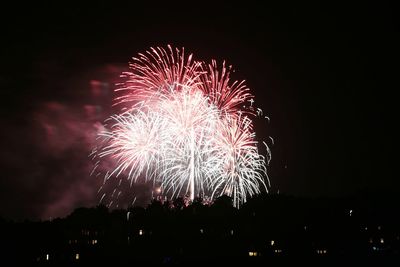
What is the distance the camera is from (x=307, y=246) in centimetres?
6912

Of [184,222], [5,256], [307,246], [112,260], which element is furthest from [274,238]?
[5,256]

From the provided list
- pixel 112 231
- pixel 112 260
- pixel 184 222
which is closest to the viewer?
pixel 112 260

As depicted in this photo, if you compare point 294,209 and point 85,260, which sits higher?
point 294,209

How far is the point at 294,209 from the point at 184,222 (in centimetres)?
1392

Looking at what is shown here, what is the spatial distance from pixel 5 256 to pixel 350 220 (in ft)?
131

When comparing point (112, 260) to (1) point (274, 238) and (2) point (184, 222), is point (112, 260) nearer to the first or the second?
(2) point (184, 222)

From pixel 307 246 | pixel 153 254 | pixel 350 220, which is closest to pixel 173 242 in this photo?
pixel 153 254

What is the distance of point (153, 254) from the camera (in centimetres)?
6862

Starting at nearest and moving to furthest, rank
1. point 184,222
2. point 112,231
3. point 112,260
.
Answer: point 112,260
point 184,222
point 112,231

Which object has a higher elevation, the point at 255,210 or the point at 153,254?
the point at 255,210

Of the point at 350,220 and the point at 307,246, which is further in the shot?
the point at 350,220

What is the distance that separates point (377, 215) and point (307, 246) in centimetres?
1312

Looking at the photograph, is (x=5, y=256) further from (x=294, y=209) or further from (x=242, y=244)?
(x=294, y=209)

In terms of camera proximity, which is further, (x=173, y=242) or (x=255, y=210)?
(x=255, y=210)
